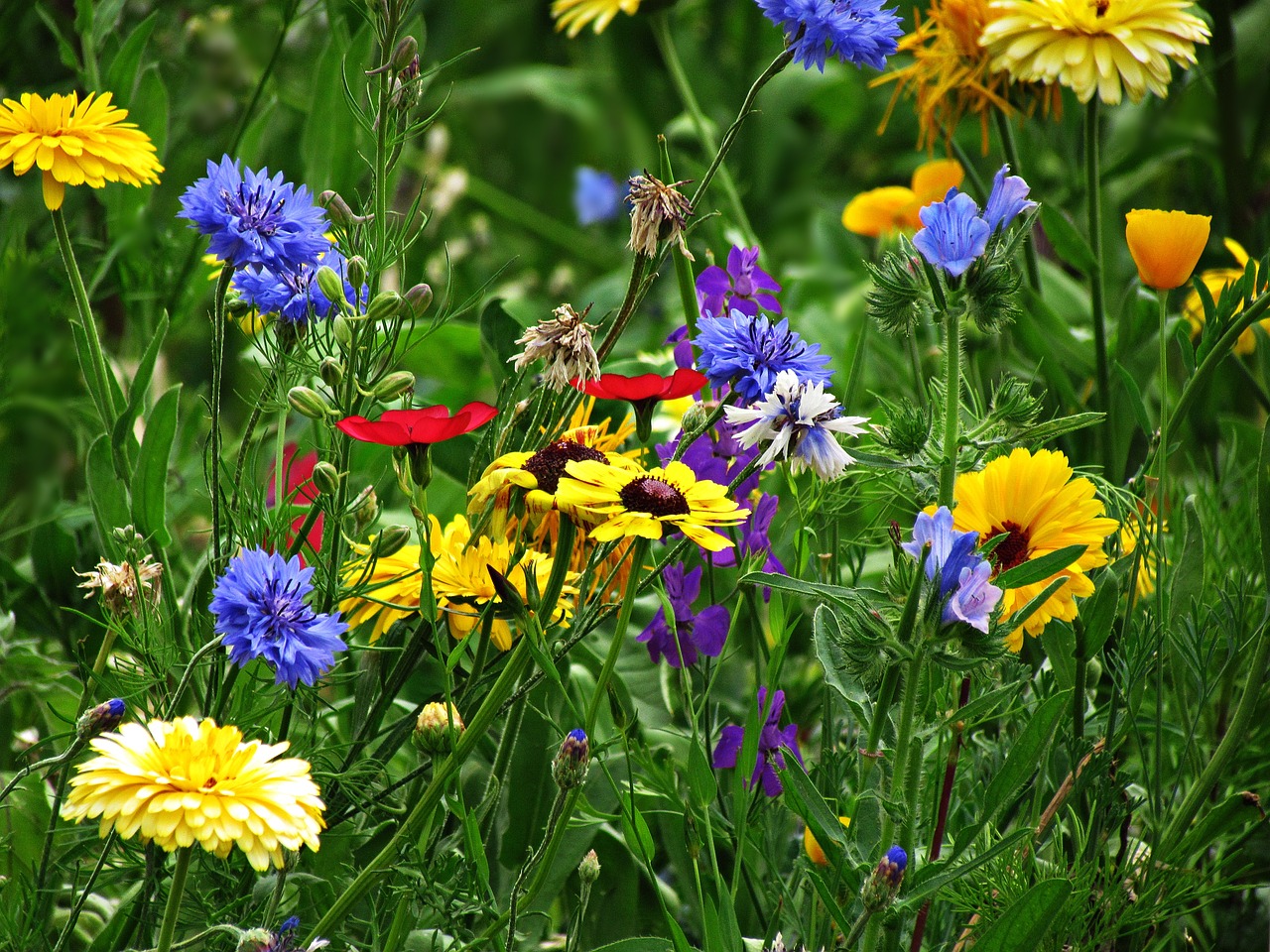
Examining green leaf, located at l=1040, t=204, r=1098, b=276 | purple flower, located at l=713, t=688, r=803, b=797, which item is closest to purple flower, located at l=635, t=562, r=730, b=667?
purple flower, located at l=713, t=688, r=803, b=797

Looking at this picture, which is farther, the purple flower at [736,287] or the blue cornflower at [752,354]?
the purple flower at [736,287]

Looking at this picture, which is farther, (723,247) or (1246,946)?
(723,247)

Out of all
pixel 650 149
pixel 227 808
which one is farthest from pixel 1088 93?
pixel 650 149

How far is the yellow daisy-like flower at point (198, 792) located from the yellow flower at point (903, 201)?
0.47 m

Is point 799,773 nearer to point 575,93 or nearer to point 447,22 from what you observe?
point 575,93

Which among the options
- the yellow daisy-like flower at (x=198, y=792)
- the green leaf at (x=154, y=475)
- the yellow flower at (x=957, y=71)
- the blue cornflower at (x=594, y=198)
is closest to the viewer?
the yellow daisy-like flower at (x=198, y=792)

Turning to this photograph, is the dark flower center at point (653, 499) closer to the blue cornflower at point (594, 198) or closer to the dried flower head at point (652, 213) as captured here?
the dried flower head at point (652, 213)

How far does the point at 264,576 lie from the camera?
1.16ft

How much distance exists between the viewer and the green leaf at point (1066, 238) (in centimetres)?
59

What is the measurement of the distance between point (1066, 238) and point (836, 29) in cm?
21

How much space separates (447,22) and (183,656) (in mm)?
1382

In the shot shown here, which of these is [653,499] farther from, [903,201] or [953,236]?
[903,201]

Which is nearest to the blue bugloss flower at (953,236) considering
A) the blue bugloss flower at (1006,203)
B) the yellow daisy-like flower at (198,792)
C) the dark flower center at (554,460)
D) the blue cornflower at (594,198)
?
the blue bugloss flower at (1006,203)

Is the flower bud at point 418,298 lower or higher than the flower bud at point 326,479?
higher
